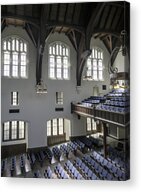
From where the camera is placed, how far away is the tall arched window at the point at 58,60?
20.4 ft

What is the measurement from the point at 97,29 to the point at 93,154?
3364mm

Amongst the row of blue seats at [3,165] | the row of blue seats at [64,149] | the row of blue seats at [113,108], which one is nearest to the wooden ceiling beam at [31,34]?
the row of blue seats at [113,108]

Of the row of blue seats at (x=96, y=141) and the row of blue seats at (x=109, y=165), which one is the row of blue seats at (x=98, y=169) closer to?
the row of blue seats at (x=109, y=165)

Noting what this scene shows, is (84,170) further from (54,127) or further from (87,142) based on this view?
(54,127)

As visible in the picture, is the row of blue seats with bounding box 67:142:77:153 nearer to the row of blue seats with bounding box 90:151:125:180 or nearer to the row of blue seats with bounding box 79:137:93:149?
the row of blue seats with bounding box 79:137:93:149

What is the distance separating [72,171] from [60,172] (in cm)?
31

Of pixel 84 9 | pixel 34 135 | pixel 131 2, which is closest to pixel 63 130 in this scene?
pixel 34 135

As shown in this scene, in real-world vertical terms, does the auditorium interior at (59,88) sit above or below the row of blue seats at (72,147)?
above

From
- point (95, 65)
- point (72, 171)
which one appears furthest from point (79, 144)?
point (95, 65)

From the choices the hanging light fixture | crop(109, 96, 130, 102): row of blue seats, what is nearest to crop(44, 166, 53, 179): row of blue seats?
the hanging light fixture

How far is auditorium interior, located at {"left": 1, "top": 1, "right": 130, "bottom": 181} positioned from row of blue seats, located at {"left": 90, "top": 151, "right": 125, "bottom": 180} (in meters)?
0.03

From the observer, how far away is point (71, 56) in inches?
248

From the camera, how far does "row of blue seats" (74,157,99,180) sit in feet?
18.6

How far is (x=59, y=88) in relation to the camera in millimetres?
6273
